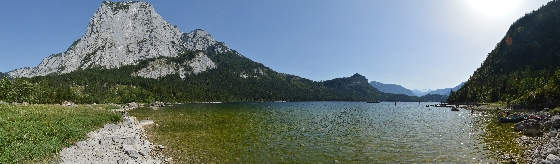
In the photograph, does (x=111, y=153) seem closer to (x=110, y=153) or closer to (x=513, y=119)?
(x=110, y=153)

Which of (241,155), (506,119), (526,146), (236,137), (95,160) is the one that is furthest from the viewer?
(506,119)

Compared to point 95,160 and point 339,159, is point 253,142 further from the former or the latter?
point 95,160

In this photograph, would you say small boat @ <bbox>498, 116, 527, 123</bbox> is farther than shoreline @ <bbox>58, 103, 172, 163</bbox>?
Yes

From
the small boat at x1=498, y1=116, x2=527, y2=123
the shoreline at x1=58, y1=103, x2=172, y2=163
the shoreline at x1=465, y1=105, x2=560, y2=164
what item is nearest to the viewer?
the shoreline at x1=58, y1=103, x2=172, y2=163

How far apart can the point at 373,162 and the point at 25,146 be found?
32817 millimetres

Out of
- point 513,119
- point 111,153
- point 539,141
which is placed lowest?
point 111,153

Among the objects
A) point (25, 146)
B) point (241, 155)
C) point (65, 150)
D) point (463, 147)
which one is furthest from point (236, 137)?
point (463, 147)

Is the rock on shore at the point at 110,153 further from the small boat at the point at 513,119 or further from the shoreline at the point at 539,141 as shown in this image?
the small boat at the point at 513,119

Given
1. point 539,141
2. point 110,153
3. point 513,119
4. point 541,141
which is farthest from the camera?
point 513,119

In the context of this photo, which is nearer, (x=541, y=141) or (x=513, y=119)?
(x=541, y=141)

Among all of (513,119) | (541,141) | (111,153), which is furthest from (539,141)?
(111,153)

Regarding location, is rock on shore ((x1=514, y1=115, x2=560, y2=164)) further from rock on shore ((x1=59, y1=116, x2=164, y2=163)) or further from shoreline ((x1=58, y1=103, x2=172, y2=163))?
rock on shore ((x1=59, y1=116, x2=164, y2=163))

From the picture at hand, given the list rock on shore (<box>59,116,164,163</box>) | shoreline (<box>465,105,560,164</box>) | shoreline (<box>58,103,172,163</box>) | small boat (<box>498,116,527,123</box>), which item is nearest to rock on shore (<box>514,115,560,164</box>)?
shoreline (<box>465,105,560,164</box>)

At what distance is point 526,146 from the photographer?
114 feet
